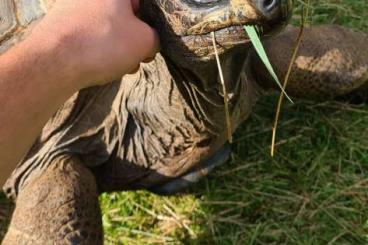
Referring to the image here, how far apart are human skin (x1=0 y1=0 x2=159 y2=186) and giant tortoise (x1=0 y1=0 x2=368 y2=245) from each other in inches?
4.4

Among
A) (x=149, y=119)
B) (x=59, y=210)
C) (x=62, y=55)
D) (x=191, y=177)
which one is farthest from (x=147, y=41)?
(x=191, y=177)

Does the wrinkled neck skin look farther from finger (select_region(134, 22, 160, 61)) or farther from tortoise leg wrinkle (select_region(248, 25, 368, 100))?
tortoise leg wrinkle (select_region(248, 25, 368, 100))

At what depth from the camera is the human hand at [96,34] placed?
1697 mm

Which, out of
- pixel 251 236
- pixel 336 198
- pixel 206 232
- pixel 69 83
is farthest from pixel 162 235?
pixel 69 83

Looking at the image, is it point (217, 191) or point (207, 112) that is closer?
point (207, 112)

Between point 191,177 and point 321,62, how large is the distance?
2.47 feet

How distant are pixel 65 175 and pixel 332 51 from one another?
1.27 m

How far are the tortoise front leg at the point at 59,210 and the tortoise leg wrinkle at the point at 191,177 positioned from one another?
Answer: 35 cm

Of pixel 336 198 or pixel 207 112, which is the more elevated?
pixel 207 112

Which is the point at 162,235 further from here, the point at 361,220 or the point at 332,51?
the point at 332,51

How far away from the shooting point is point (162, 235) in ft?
9.17

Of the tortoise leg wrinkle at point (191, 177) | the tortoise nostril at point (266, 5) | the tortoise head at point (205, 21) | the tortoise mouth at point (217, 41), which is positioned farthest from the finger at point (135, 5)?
the tortoise leg wrinkle at point (191, 177)

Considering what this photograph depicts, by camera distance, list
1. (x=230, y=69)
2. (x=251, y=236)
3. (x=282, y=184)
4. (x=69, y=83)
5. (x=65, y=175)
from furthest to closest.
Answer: (x=282, y=184) < (x=251, y=236) < (x=65, y=175) < (x=230, y=69) < (x=69, y=83)

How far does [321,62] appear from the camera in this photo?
112 inches
